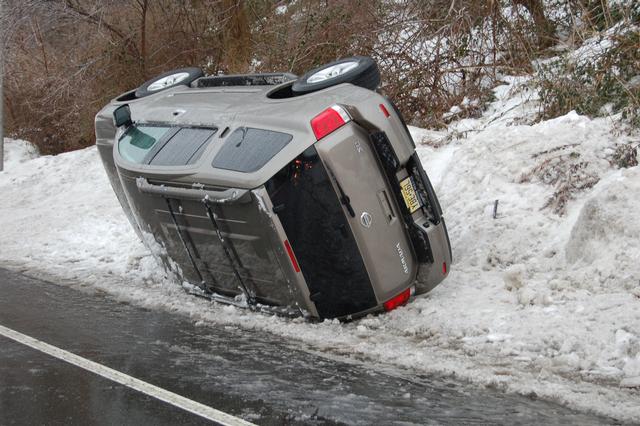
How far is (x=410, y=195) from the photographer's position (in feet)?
21.4

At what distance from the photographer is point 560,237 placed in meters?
7.23

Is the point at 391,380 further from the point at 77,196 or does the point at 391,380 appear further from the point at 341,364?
the point at 77,196

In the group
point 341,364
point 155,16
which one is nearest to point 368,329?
point 341,364

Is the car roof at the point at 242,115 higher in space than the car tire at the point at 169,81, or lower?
lower

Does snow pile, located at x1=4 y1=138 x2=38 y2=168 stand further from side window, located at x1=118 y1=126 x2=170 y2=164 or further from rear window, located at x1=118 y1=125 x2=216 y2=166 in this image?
rear window, located at x1=118 y1=125 x2=216 y2=166

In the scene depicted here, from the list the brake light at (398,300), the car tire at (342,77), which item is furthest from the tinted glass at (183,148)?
the brake light at (398,300)

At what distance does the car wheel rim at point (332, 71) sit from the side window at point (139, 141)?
1403mm

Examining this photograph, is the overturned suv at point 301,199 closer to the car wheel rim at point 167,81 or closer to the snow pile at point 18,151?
the car wheel rim at point 167,81

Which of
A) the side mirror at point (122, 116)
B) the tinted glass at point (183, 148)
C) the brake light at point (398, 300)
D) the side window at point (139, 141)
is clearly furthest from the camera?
the side mirror at point (122, 116)

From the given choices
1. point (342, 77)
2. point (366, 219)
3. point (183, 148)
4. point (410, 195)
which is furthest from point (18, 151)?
point (366, 219)

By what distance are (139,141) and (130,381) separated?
2650 millimetres

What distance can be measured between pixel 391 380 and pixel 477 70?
7.39 meters

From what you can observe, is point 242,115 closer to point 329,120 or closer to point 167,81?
point 329,120

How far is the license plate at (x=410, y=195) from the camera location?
646 centimetres
